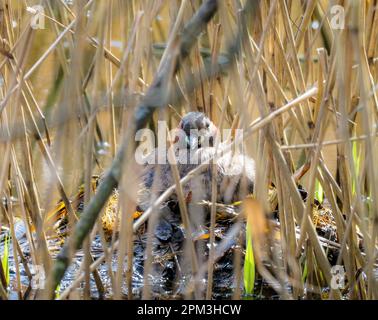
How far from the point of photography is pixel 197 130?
320cm

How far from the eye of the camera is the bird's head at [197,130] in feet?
9.94

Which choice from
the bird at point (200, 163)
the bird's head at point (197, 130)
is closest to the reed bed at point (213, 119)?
the bird's head at point (197, 130)

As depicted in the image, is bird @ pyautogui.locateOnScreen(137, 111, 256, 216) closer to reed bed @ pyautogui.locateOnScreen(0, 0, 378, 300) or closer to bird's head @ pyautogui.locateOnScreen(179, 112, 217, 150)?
bird's head @ pyautogui.locateOnScreen(179, 112, 217, 150)

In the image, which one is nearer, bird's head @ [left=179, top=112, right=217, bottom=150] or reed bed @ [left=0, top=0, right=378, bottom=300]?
reed bed @ [left=0, top=0, right=378, bottom=300]

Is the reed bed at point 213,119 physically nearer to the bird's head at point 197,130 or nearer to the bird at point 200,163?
the bird's head at point 197,130

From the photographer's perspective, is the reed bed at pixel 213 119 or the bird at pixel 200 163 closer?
the reed bed at pixel 213 119

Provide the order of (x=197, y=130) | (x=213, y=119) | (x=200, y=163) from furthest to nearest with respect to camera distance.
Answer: (x=200, y=163)
(x=197, y=130)
(x=213, y=119)

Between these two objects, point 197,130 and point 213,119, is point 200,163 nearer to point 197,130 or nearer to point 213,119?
point 197,130

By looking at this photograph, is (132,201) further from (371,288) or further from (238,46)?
(371,288)

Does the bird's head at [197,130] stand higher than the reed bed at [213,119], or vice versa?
the bird's head at [197,130]

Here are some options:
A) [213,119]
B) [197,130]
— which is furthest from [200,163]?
[213,119]

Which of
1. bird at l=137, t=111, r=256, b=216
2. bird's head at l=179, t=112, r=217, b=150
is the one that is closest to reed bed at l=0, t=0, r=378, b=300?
bird's head at l=179, t=112, r=217, b=150

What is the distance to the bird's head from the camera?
9.94 feet

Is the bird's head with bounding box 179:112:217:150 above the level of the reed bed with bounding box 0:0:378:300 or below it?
above
